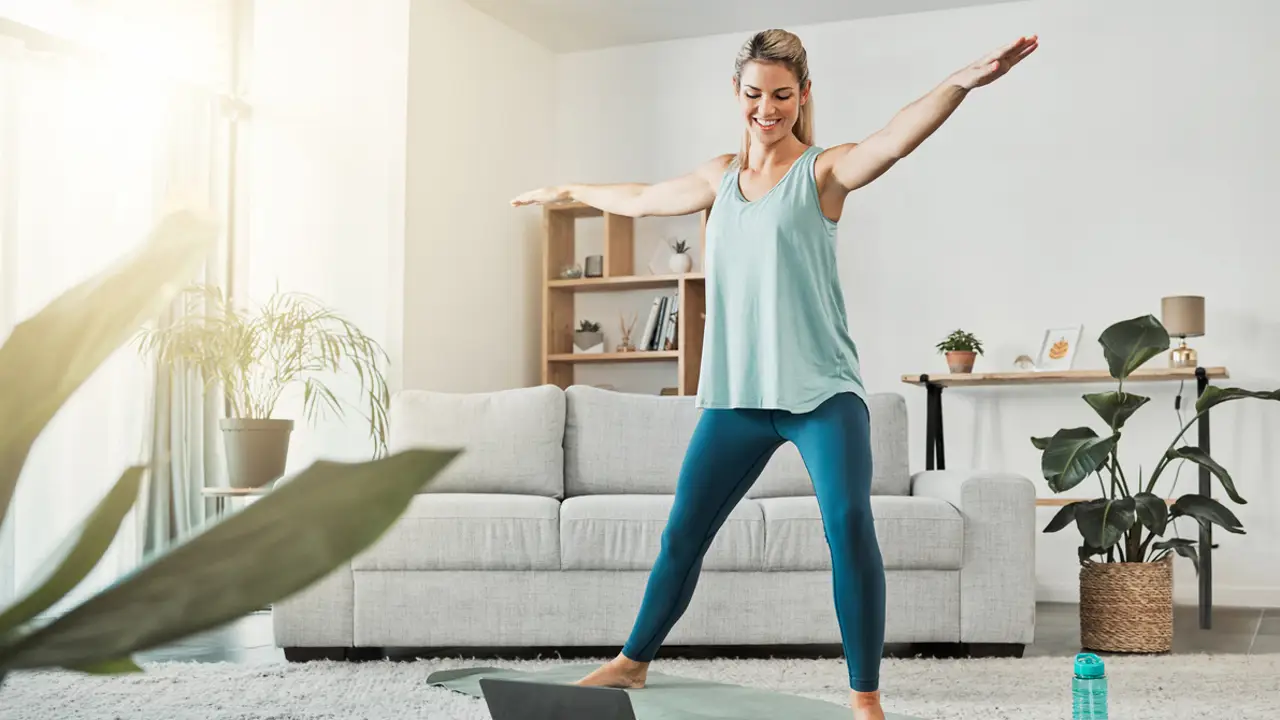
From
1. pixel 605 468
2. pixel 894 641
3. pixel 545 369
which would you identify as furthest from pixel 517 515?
pixel 545 369

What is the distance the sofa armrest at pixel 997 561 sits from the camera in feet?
10.9

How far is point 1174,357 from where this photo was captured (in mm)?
4656

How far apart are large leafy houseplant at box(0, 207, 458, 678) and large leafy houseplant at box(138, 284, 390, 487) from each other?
4151mm

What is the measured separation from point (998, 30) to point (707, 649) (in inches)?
127

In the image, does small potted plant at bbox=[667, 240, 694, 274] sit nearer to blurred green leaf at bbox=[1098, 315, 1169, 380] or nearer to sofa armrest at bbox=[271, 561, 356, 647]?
blurred green leaf at bbox=[1098, 315, 1169, 380]

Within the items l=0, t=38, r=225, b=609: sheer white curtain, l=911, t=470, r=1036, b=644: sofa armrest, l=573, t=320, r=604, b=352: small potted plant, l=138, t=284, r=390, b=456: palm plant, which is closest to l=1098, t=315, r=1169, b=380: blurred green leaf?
l=911, t=470, r=1036, b=644: sofa armrest

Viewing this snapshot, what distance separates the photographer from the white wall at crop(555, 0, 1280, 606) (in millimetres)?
4855

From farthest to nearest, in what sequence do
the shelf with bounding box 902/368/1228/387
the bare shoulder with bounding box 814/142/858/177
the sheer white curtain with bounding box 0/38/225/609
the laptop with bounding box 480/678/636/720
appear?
the shelf with bounding box 902/368/1228/387, the sheer white curtain with bounding box 0/38/225/609, the bare shoulder with bounding box 814/142/858/177, the laptop with bounding box 480/678/636/720

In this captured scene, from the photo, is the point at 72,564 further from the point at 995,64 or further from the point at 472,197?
the point at 472,197

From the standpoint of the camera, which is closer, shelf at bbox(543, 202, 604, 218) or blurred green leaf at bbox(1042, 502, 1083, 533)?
blurred green leaf at bbox(1042, 502, 1083, 533)

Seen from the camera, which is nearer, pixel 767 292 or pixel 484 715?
pixel 767 292

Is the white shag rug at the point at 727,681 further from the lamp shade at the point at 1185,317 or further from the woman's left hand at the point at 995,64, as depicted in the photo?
the lamp shade at the point at 1185,317

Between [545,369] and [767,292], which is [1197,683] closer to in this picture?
[767,292]

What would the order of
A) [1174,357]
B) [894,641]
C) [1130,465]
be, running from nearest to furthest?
[894,641] < [1174,357] < [1130,465]
